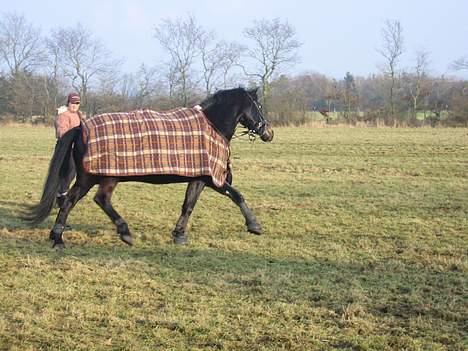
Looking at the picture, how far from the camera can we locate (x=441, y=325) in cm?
416

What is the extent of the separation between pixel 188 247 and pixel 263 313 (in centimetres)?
245

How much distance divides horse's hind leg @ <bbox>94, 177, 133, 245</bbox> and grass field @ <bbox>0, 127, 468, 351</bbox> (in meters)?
0.19

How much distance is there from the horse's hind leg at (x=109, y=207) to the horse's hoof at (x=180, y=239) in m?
0.56

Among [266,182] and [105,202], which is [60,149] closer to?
[105,202]

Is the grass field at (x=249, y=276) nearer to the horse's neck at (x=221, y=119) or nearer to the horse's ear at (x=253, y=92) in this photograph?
the horse's neck at (x=221, y=119)

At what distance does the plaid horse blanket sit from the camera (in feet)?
21.2

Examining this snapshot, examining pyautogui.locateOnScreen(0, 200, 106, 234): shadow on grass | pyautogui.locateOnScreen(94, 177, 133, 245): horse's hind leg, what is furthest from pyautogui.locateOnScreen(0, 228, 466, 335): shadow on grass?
pyautogui.locateOnScreen(0, 200, 106, 234): shadow on grass

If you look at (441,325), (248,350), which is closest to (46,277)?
(248,350)

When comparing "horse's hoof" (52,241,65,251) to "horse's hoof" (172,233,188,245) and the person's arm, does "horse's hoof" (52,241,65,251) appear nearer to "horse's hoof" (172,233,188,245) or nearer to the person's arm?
"horse's hoof" (172,233,188,245)

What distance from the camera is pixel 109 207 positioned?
6738 mm

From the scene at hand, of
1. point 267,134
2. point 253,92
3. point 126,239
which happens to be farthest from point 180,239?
point 253,92

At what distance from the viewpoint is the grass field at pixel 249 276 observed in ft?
13.0

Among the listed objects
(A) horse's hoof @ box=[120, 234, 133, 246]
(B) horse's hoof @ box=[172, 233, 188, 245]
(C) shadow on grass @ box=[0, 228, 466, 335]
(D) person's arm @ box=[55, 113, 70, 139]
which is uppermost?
(D) person's arm @ box=[55, 113, 70, 139]

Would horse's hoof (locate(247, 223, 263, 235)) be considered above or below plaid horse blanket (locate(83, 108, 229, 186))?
below
